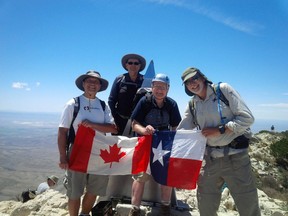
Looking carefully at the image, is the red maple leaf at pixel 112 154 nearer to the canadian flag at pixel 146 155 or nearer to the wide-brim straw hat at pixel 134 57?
the canadian flag at pixel 146 155

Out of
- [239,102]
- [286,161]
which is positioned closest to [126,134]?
[239,102]

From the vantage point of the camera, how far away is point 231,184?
4.72m

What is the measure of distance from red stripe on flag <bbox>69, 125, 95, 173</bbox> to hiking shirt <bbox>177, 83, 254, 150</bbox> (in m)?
2.35

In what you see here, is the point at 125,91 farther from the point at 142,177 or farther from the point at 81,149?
the point at 142,177

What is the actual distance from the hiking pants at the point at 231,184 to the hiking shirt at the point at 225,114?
13.5 inches

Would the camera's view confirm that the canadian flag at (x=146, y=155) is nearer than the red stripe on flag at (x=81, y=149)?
Yes

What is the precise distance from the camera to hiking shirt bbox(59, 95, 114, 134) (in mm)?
5461

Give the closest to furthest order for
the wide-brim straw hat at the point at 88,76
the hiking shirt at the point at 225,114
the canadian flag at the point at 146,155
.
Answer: the hiking shirt at the point at 225,114 < the canadian flag at the point at 146,155 < the wide-brim straw hat at the point at 88,76

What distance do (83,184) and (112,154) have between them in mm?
897

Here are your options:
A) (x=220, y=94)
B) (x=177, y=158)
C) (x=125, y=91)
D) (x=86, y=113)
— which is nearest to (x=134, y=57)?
(x=125, y=91)

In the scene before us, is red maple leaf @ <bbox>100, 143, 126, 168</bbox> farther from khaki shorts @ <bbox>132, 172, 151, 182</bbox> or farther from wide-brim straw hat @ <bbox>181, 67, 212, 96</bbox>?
wide-brim straw hat @ <bbox>181, 67, 212, 96</bbox>

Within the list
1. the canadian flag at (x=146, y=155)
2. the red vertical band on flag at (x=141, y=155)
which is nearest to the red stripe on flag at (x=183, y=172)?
the canadian flag at (x=146, y=155)

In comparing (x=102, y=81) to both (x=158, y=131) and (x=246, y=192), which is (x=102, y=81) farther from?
(x=246, y=192)

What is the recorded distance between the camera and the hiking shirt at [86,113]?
5.46 meters
